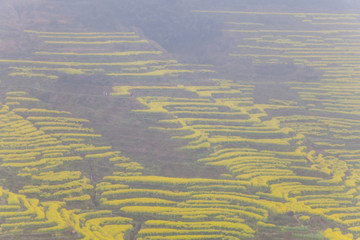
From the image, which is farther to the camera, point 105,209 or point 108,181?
point 108,181

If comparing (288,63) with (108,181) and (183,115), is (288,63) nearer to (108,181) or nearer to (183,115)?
(183,115)

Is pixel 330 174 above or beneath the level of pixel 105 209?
above

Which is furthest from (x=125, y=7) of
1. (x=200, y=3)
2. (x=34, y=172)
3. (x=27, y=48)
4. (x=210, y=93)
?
(x=34, y=172)

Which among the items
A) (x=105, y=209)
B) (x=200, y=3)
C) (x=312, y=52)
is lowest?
(x=105, y=209)

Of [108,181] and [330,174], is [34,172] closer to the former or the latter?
[108,181]

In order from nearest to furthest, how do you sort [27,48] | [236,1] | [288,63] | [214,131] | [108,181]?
1. [108,181]
2. [214,131]
3. [27,48]
4. [288,63]
5. [236,1]

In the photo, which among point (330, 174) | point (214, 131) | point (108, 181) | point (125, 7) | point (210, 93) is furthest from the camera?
point (125, 7)

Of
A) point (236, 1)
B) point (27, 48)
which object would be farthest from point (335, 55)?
point (27, 48)
